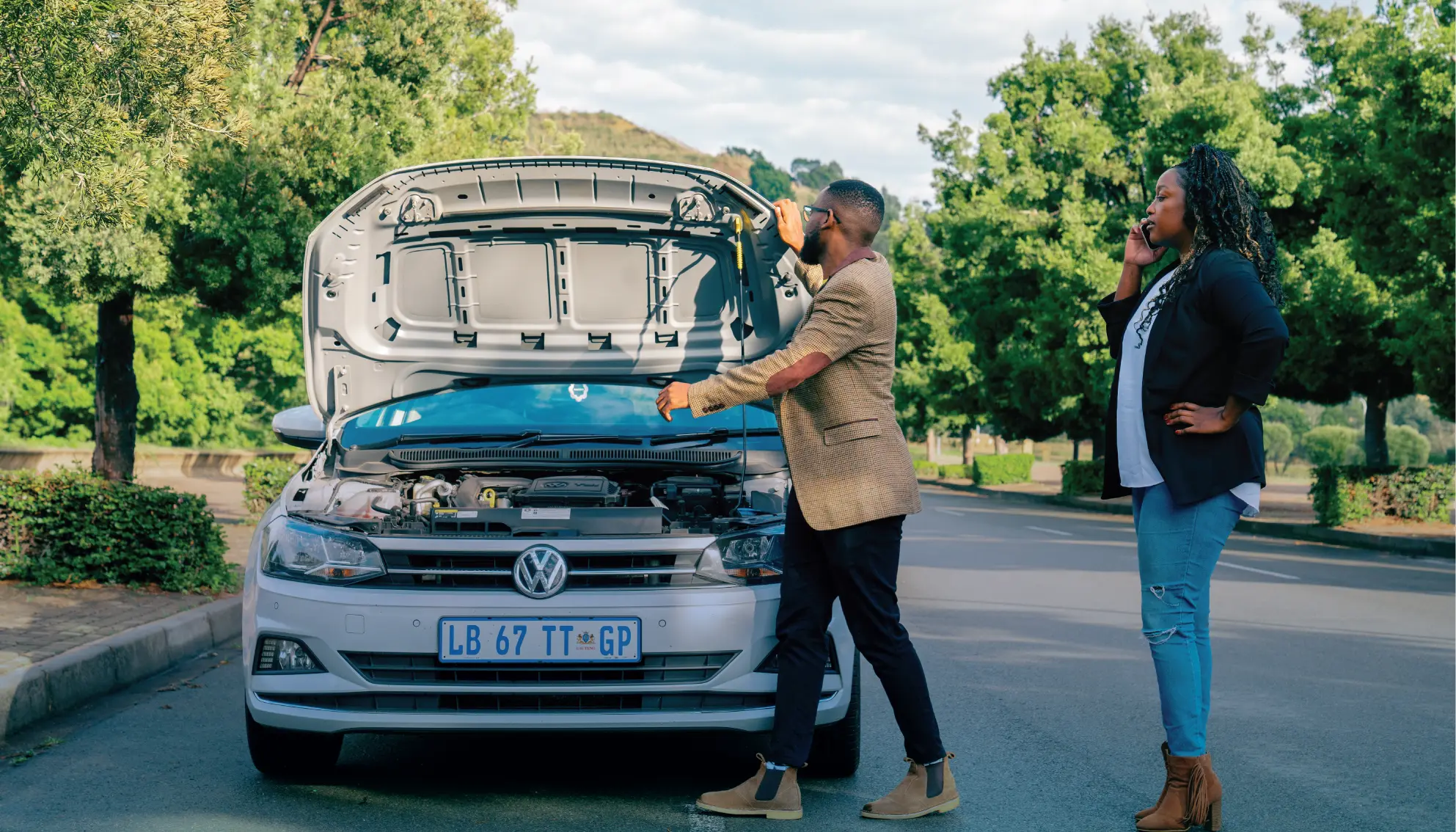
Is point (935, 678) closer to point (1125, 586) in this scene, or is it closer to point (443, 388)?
point (443, 388)

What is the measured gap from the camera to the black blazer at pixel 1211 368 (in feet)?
13.2

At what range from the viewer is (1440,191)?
1781 centimetres

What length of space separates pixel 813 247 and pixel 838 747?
1.68 meters

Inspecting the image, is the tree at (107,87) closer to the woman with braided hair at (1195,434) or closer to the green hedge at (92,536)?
the green hedge at (92,536)

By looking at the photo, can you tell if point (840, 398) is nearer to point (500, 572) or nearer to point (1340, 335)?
point (500, 572)

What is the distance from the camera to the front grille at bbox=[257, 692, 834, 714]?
4.32 metres

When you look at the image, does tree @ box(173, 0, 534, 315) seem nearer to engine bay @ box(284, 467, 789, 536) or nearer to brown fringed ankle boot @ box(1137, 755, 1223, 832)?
engine bay @ box(284, 467, 789, 536)

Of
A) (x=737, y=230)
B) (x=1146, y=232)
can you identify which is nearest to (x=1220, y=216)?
(x=1146, y=232)

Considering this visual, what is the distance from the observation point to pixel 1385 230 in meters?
19.6

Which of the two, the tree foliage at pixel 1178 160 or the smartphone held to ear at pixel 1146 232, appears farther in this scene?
the tree foliage at pixel 1178 160

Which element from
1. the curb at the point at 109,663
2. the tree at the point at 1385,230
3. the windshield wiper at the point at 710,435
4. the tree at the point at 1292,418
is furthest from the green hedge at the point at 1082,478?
the tree at the point at 1292,418

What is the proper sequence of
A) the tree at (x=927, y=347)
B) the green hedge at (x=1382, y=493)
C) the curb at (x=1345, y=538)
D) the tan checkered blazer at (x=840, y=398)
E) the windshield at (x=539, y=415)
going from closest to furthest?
the tan checkered blazer at (x=840, y=398)
the windshield at (x=539, y=415)
the curb at (x=1345, y=538)
the green hedge at (x=1382, y=493)
the tree at (x=927, y=347)

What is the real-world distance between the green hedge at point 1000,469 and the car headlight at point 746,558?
42.2m

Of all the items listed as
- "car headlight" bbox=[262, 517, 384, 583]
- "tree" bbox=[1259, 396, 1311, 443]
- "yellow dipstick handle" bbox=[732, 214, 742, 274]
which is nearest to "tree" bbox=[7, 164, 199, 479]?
"yellow dipstick handle" bbox=[732, 214, 742, 274]
